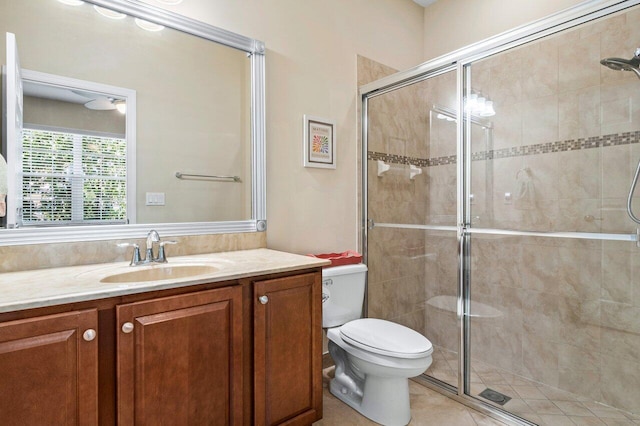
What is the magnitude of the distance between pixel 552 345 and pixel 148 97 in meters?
2.61

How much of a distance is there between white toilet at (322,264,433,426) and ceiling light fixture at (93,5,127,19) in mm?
1616

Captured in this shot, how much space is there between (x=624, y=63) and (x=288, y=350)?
7.11ft

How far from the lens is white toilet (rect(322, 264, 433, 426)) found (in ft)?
5.56

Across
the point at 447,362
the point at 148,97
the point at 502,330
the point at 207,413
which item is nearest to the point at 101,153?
the point at 148,97

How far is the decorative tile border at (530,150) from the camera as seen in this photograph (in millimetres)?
1772

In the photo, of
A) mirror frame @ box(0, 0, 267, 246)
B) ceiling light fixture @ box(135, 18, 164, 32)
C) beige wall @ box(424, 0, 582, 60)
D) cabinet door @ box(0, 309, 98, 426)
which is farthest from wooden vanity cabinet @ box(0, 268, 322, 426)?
beige wall @ box(424, 0, 582, 60)

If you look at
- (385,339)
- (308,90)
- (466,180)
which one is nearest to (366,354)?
(385,339)

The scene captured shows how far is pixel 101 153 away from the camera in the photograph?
1.57 m

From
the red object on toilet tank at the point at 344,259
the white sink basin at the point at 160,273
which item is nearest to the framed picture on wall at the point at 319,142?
the red object on toilet tank at the point at 344,259

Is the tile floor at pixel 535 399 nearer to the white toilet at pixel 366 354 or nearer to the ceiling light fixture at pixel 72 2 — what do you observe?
the white toilet at pixel 366 354

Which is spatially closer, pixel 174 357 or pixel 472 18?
pixel 174 357

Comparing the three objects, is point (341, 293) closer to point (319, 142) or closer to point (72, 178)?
point (319, 142)

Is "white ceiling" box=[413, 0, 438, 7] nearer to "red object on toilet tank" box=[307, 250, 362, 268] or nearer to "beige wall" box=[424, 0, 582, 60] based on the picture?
"beige wall" box=[424, 0, 582, 60]

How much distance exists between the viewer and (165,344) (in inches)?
46.4
